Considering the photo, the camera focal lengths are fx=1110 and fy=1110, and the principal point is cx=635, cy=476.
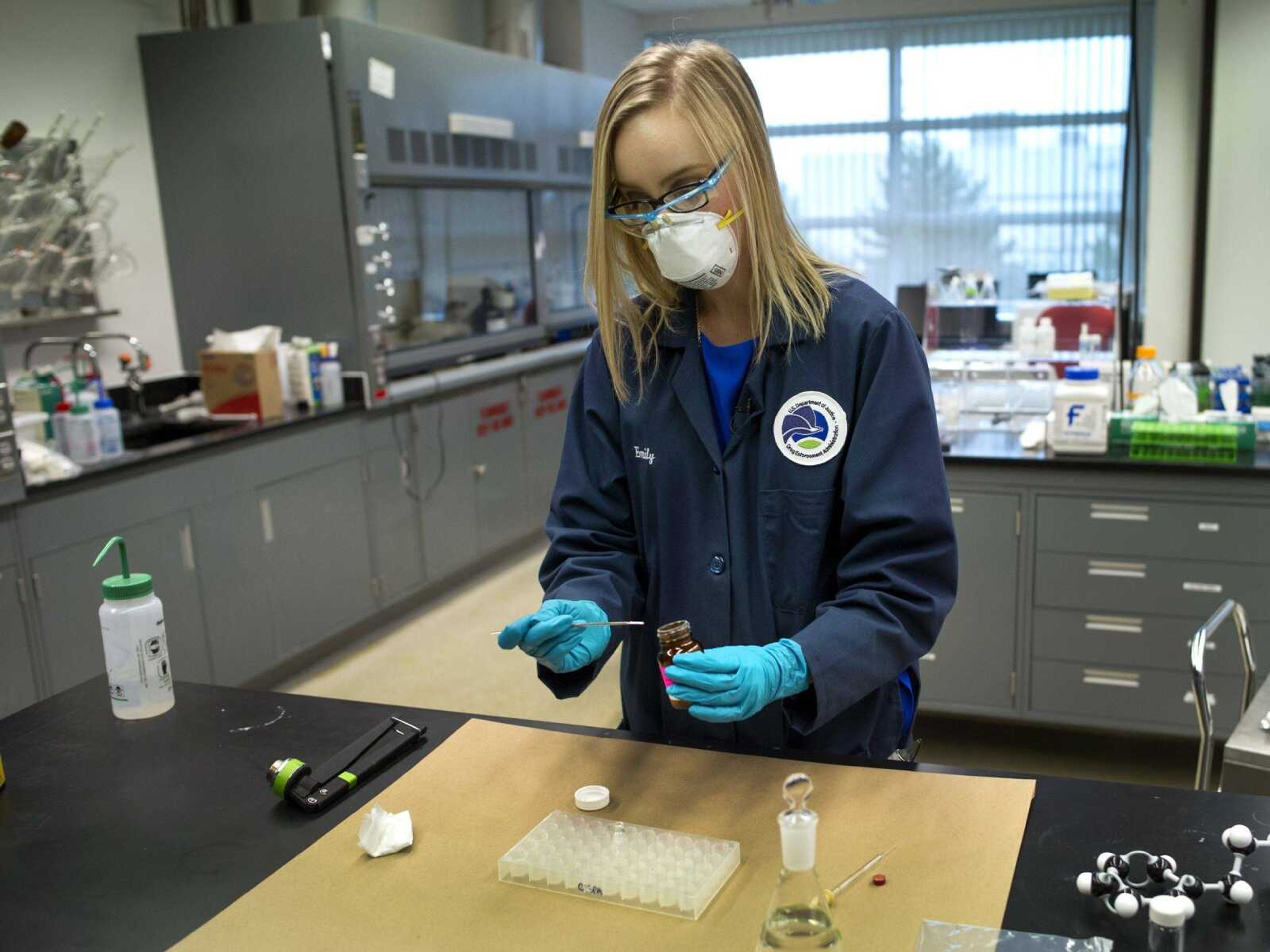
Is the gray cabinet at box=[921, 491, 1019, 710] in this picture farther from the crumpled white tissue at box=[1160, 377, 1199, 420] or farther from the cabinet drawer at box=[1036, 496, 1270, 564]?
the crumpled white tissue at box=[1160, 377, 1199, 420]

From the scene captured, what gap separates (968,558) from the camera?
2.99 metres

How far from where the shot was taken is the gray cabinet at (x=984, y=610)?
2959 mm

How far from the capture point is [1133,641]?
2.89 metres

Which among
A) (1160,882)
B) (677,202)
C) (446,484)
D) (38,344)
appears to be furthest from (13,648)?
(1160,882)

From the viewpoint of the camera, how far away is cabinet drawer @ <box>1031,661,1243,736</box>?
9.24 ft

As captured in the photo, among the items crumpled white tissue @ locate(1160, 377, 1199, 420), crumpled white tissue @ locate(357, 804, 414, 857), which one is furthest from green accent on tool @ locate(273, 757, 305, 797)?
crumpled white tissue @ locate(1160, 377, 1199, 420)

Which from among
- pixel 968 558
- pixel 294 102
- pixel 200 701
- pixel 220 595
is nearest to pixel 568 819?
pixel 200 701

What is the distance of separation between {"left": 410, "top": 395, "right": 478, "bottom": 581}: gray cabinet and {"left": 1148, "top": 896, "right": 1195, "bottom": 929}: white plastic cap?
3631 mm

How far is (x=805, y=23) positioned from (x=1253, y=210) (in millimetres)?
3126

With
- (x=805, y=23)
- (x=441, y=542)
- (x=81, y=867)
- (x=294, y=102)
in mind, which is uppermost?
(x=805, y=23)

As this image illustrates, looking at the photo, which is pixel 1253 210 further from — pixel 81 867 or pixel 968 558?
pixel 81 867

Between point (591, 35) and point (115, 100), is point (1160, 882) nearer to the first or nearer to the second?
point (115, 100)

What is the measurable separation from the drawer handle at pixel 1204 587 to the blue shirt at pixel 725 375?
6.47 feet

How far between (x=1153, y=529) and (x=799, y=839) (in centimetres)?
242
